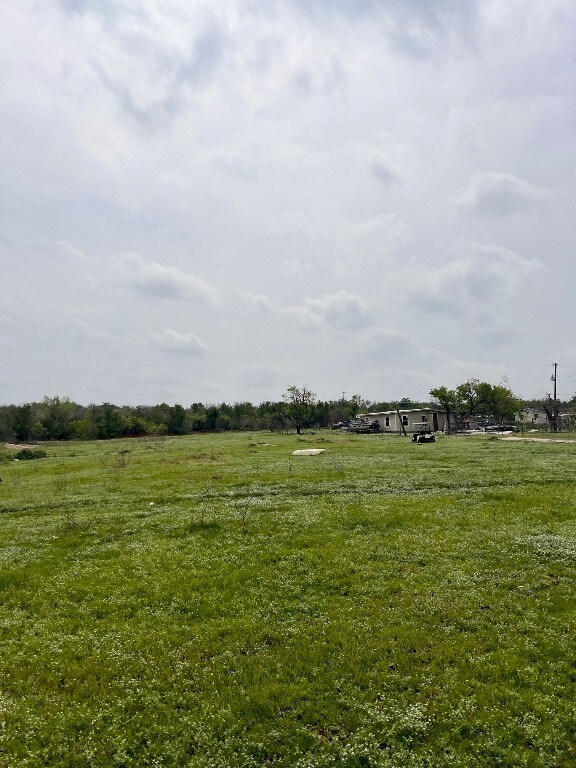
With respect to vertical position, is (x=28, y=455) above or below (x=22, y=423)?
below

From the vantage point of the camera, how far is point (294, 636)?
12.3m

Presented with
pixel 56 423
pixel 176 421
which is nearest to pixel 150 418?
pixel 176 421

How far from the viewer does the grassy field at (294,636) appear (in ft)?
28.9

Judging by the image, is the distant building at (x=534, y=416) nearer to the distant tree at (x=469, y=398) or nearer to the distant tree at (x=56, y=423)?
the distant tree at (x=469, y=398)

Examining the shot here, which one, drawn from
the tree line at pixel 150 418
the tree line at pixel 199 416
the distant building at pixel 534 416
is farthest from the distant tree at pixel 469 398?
the distant building at pixel 534 416

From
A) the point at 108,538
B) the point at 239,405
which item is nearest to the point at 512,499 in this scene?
the point at 108,538

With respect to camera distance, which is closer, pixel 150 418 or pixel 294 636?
pixel 294 636

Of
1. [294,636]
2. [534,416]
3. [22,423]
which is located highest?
[22,423]

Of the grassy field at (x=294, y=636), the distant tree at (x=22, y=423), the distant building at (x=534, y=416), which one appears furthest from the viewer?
the distant building at (x=534, y=416)

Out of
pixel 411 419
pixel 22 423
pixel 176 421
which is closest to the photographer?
pixel 22 423

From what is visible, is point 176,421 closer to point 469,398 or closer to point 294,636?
point 469,398

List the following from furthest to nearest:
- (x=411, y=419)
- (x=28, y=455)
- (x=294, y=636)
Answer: (x=411, y=419)
(x=28, y=455)
(x=294, y=636)

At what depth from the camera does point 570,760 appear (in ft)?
26.7

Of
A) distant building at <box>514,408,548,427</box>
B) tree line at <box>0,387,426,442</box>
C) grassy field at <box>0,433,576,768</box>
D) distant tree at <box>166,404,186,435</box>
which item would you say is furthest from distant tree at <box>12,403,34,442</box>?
distant building at <box>514,408,548,427</box>
